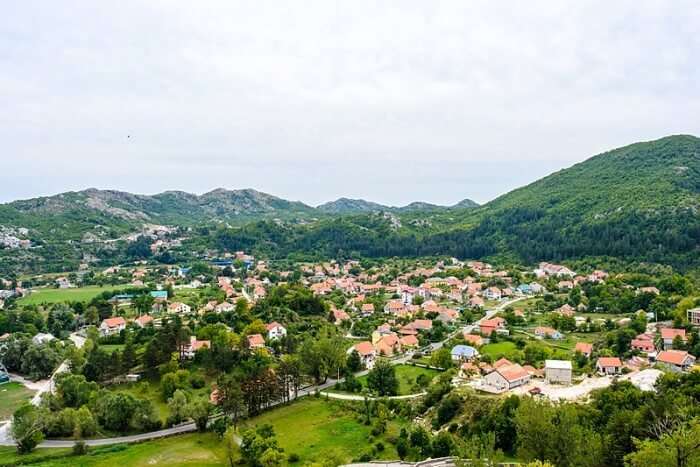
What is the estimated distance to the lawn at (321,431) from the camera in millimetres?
28422

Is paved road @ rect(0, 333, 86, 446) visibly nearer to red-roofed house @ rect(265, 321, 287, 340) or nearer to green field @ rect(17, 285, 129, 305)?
red-roofed house @ rect(265, 321, 287, 340)

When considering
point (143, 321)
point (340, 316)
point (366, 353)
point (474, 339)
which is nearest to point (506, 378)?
point (474, 339)

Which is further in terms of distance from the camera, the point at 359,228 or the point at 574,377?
the point at 359,228

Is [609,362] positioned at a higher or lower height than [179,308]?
lower

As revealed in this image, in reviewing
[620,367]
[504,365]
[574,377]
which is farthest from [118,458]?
[620,367]

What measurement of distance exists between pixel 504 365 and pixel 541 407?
45.6ft

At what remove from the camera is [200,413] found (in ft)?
107

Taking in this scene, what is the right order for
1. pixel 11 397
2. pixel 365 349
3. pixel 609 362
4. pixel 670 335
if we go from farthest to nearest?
1. pixel 365 349
2. pixel 670 335
3. pixel 11 397
4. pixel 609 362

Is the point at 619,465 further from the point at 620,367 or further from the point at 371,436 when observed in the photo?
the point at 620,367

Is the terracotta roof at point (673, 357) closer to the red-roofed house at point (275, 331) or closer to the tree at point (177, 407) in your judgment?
the red-roofed house at point (275, 331)

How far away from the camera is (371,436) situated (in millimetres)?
30203

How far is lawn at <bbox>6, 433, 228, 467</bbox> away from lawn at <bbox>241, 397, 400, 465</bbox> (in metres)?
3.51

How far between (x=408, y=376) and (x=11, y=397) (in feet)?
104

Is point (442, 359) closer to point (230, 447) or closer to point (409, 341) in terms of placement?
point (409, 341)
